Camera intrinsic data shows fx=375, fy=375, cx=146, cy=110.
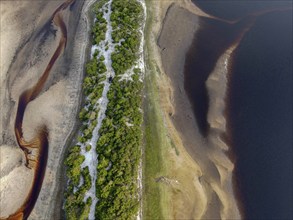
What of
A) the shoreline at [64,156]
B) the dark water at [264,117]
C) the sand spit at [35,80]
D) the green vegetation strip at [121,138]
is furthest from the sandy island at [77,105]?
the green vegetation strip at [121,138]

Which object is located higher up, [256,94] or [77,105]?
[77,105]

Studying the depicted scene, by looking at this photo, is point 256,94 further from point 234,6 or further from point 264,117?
point 234,6

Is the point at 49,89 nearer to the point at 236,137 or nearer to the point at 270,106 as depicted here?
the point at 236,137

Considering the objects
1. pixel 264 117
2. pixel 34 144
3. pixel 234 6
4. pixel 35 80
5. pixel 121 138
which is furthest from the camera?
pixel 234 6

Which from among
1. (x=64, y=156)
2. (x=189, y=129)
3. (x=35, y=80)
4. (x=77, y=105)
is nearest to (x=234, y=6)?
(x=189, y=129)

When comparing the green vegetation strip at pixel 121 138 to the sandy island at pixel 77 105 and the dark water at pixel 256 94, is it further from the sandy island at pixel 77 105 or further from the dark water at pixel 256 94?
the dark water at pixel 256 94

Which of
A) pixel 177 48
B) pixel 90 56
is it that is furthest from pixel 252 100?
pixel 90 56
